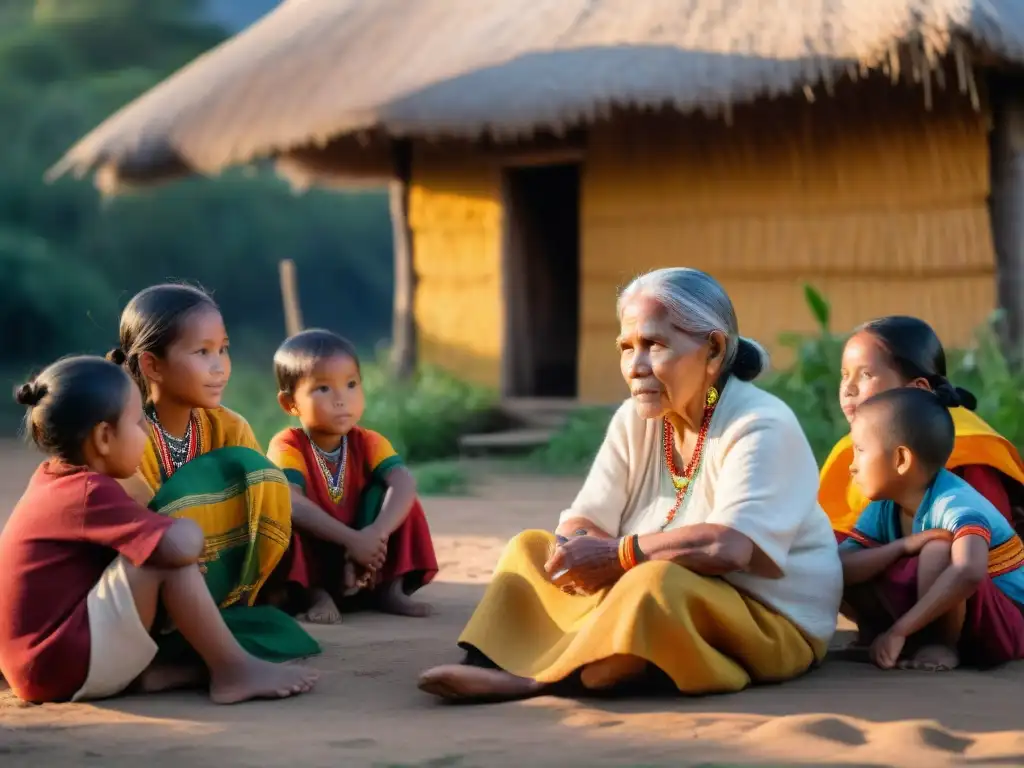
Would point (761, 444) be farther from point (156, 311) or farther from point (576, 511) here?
point (156, 311)

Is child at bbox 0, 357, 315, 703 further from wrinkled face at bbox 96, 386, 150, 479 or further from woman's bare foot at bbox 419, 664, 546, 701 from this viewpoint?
woman's bare foot at bbox 419, 664, 546, 701

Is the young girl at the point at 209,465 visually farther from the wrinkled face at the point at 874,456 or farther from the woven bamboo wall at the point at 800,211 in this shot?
the woven bamboo wall at the point at 800,211

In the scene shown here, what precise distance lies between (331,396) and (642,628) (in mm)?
1656

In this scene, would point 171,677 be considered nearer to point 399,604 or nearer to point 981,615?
point 399,604

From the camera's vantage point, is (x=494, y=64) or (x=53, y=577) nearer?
(x=53, y=577)

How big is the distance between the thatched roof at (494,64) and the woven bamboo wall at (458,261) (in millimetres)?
781

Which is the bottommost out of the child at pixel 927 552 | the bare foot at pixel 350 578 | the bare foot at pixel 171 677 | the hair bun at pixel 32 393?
the bare foot at pixel 171 677

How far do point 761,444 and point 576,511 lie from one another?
539 millimetres

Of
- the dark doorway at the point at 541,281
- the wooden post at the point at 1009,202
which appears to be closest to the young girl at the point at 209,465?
the wooden post at the point at 1009,202

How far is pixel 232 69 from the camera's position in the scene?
10539 mm

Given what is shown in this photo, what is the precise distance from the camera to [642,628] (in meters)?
3.00

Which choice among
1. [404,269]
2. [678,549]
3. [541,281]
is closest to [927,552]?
[678,549]

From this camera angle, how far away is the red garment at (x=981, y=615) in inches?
134

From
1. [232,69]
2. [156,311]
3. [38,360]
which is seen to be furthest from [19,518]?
[38,360]
